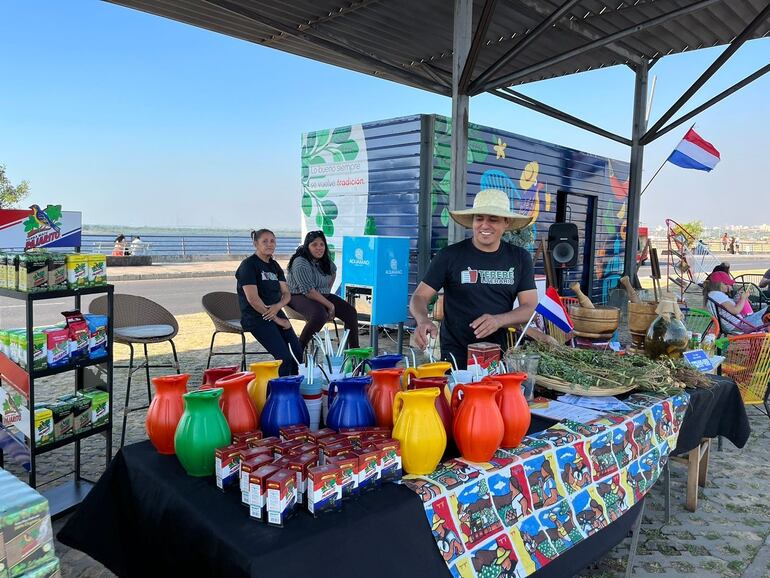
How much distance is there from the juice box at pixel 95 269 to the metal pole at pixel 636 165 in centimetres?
854

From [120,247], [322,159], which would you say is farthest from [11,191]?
[322,159]

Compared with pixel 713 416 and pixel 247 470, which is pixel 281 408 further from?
pixel 713 416

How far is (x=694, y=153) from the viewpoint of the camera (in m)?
8.26

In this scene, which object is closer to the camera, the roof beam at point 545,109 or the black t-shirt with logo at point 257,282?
the black t-shirt with logo at point 257,282

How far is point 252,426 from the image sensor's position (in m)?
1.39

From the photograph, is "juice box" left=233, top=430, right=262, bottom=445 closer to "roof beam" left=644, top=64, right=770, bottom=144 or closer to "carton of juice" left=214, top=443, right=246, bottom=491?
"carton of juice" left=214, top=443, right=246, bottom=491

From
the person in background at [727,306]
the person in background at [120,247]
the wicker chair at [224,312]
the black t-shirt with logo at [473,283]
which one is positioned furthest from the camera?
the person in background at [120,247]

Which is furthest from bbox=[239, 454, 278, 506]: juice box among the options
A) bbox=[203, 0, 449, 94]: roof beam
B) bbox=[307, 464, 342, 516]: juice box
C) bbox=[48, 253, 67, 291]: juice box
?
bbox=[203, 0, 449, 94]: roof beam

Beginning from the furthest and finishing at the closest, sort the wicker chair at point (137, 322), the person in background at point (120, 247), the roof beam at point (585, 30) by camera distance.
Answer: the person in background at point (120, 247) < the roof beam at point (585, 30) < the wicker chair at point (137, 322)

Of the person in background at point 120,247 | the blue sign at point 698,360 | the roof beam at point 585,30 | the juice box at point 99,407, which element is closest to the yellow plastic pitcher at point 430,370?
the blue sign at point 698,360

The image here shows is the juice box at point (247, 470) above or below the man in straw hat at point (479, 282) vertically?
below

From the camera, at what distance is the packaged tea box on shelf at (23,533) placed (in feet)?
3.31

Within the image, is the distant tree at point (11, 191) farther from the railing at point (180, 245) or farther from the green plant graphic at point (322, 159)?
the green plant graphic at point (322, 159)

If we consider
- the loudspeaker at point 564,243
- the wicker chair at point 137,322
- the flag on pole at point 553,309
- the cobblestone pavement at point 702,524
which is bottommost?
the cobblestone pavement at point 702,524
